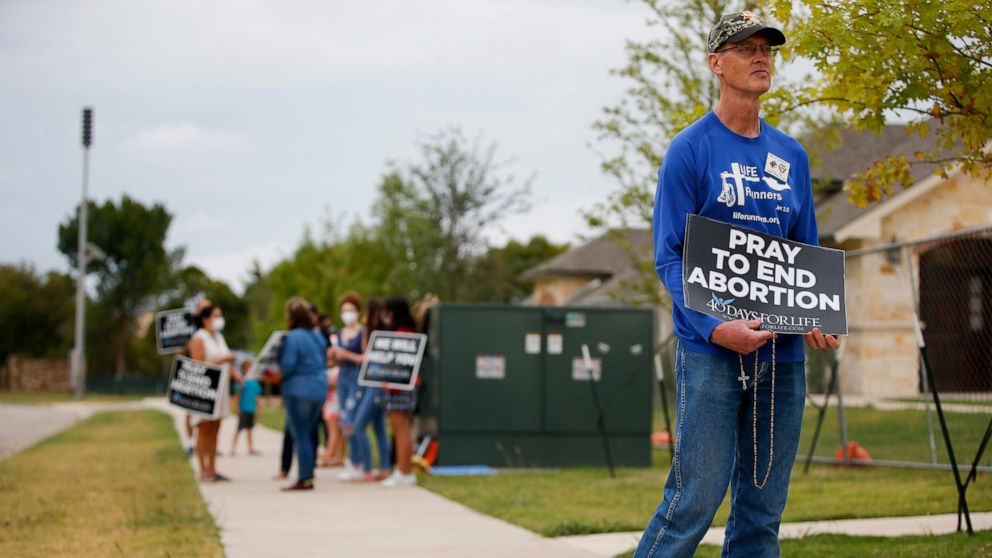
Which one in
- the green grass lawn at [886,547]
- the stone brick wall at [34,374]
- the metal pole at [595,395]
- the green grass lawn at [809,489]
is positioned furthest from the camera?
the stone brick wall at [34,374]

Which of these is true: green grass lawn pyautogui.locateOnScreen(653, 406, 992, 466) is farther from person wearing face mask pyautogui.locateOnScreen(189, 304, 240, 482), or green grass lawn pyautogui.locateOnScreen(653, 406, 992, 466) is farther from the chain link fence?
person wearing face mask pyautogui.locateOnScreen(189, 304, 240, 482)

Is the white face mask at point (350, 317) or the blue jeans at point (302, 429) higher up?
the white face mask at point (350, 317)

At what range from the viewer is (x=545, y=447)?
13812 millimetres

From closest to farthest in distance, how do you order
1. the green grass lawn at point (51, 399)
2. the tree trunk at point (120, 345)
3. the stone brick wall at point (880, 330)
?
the stone brick wall at point (880, 330), the green grass lawn at point (51, 399), the tree trunk at point (120, 345)

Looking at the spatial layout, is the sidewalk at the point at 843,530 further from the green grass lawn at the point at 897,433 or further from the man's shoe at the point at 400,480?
the man's shoe at the point at 400,480

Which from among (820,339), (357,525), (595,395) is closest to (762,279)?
(820,339)

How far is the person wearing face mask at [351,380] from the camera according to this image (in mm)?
12892

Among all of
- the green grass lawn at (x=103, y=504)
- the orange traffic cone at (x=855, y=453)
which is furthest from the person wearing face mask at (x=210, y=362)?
the orange traffic cone at (x=855, y=453)

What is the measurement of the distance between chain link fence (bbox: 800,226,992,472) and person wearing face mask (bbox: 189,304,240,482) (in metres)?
6.22

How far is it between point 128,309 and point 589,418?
74038 mm

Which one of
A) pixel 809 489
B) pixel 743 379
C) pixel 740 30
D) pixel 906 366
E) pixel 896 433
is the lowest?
pixel 809 489

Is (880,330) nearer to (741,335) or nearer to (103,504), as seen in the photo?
(103,504)

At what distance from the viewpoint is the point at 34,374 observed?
74.6 m

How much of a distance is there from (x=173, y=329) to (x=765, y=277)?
51.7 ft
